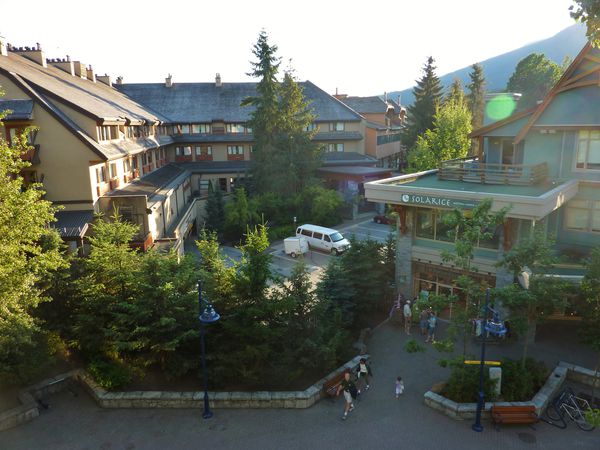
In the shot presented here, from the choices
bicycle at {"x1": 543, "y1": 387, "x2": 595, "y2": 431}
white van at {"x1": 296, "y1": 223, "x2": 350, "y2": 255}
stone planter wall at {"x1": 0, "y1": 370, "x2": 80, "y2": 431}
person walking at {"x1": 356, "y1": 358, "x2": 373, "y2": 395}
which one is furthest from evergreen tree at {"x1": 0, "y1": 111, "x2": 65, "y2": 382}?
white van at {"x1": 296, "y1": 223, "x2": 350, "y2": 255}

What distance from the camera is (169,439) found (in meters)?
13.6

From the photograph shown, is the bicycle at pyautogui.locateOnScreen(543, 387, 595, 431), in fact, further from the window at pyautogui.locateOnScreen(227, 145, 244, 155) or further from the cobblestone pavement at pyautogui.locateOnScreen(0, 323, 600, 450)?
the window at pyautogui.locateOnScreen(227, 145, 244, 155)

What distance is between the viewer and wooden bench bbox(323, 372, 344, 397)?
1552 cm

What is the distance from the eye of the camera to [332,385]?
15922 mm

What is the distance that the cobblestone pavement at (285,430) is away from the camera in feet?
43.2

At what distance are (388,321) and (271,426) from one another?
9764 mm

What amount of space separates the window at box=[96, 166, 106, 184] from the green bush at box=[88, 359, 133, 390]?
12.3 metres

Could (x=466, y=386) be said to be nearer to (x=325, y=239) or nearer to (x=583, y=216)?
(x=583, y=216)

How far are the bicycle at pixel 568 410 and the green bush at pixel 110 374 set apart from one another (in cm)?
1440

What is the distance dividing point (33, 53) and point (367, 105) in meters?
43.7

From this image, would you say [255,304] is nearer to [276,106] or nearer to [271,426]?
[271,426]

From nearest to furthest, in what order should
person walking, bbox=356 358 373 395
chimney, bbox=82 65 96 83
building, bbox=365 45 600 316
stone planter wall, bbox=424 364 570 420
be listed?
stone planter wall, bbox=424 364 570 420 < person walking, bbox=356 358 373 395 < building, bbox=365 45 600 316 < chimney, bbox=82 65 96 83

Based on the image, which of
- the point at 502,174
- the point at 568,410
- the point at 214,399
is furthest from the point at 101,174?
the point at 568,410

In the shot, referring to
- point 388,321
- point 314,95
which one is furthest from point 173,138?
point 388,321
